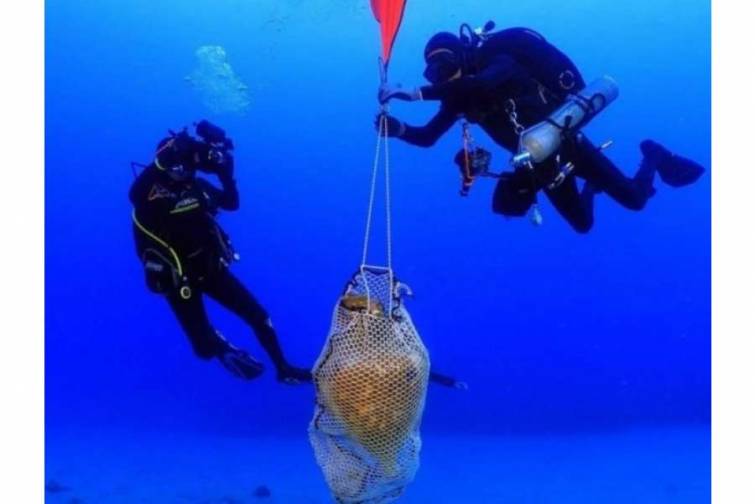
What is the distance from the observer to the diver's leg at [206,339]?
5.80m

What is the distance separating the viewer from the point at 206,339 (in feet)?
19.2

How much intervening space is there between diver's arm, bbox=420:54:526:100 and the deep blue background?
36.9ft

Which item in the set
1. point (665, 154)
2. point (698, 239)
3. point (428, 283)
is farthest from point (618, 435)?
point (665, 154)

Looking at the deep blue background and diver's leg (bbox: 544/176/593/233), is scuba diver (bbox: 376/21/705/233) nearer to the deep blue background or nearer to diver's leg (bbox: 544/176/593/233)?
diver's leg (bbox: 544/176/593/233)

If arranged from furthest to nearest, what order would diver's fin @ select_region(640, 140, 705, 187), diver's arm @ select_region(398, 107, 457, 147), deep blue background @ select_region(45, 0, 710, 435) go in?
deep blue background @ select_region(45, 0, 710, 435) → diver's fin @ select_region(640, 140, 705, 187) → diver's arm @ select_region(398, 107, 457, 147)

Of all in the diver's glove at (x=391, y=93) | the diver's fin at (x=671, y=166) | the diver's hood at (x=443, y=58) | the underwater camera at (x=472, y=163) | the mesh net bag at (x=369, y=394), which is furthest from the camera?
the diver's fin at (x=671, y=166)

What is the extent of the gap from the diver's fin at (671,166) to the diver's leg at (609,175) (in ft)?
0.24

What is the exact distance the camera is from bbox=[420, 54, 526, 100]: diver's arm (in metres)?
4.54

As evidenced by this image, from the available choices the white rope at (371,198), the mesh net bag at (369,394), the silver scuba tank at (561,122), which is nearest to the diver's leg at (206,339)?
the white rope at (371,198)

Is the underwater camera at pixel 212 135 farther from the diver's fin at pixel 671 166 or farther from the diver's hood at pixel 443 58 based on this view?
the diver's fin at pixel 671 166

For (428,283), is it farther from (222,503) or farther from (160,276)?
(160,276)

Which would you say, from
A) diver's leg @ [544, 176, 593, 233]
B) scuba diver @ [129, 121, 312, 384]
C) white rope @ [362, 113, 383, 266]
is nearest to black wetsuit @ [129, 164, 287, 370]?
scuba diver @ [129, 121, 312, 384]

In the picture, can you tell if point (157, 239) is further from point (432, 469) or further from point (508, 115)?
point (432, 469)

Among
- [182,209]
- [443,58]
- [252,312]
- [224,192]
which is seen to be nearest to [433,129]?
[443,58]
